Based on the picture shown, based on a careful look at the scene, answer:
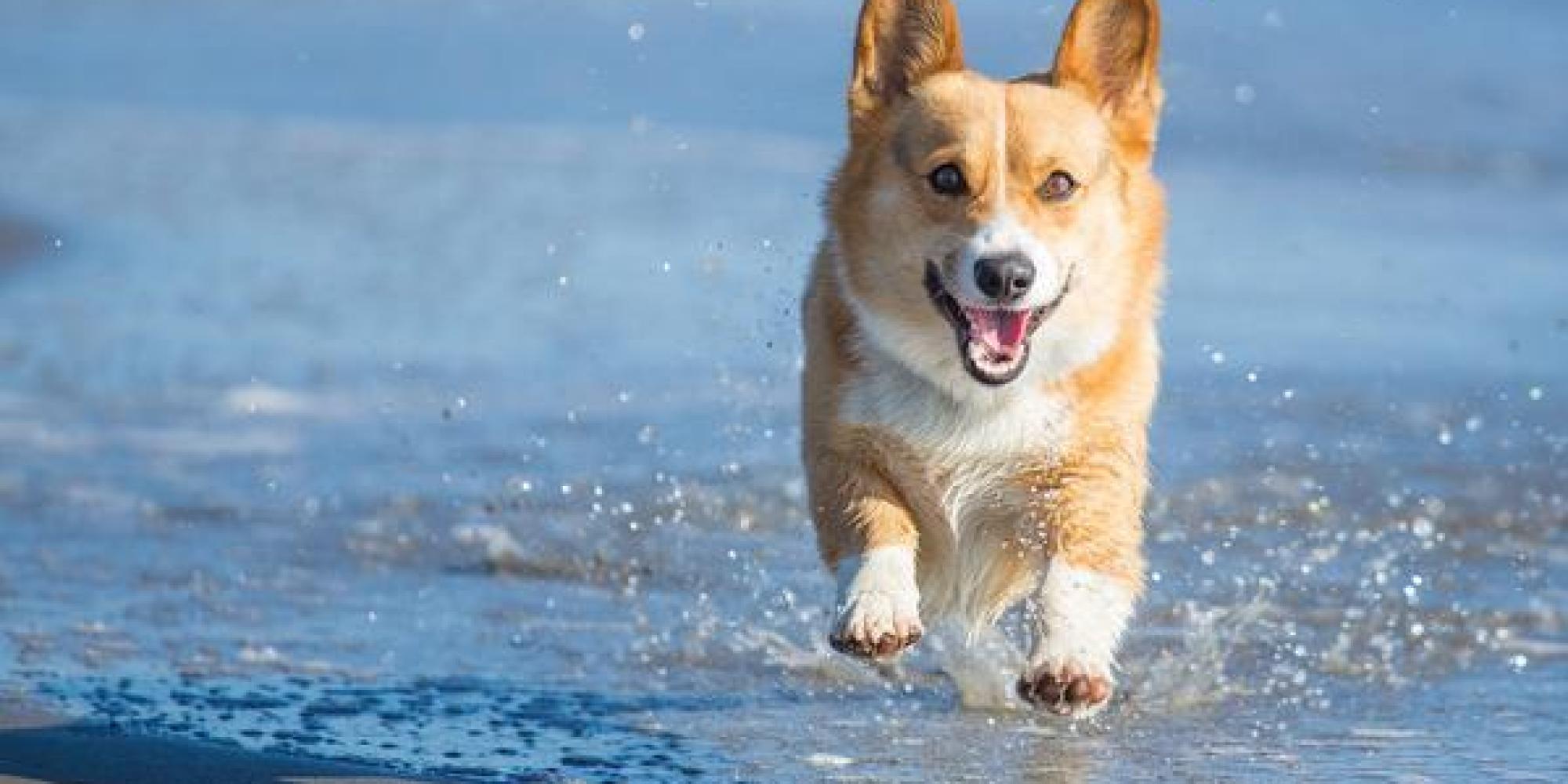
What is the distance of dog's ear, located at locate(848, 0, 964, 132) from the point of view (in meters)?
4.74

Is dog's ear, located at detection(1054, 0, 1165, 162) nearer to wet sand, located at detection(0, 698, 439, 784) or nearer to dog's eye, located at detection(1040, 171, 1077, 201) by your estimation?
dog's eye, located at detection(1040, 171, 1077, 201)

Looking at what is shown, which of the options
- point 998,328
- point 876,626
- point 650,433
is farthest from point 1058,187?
point 650,433

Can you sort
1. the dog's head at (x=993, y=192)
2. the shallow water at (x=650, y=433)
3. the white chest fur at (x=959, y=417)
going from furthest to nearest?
the shallow water at (x=650, y=433)
the white chest fur at (x=959, y=417)
the dog's head at (x=993, y=192)

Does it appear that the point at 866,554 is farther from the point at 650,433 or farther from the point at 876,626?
the point at 650,433

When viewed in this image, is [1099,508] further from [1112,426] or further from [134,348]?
[134,348]

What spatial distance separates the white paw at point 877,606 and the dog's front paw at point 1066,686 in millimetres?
182

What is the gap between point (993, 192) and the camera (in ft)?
14.6

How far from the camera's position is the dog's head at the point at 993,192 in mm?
4457

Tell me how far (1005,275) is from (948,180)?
25 cm

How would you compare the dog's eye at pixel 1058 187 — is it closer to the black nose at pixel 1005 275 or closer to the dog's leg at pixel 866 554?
the black nose at pixel 1005 275

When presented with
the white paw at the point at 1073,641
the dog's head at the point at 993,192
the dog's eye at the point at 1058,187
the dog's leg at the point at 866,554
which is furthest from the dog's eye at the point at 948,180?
the white paw at the point at 1073,641

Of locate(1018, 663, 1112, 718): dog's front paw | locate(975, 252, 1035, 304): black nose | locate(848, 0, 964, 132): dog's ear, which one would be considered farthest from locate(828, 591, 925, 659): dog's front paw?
locate(848, 0, 964, 132): dog's ear

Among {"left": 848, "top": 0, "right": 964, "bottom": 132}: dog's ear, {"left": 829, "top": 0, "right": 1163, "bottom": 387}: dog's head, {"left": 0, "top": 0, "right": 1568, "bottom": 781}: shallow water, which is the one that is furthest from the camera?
{"left": 0, "top": 0, "right": 1568, "bottom": 781}: shallow water

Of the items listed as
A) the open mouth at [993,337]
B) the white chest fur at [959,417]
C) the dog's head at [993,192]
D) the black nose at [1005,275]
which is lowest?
the white chest fur at [959,417]
